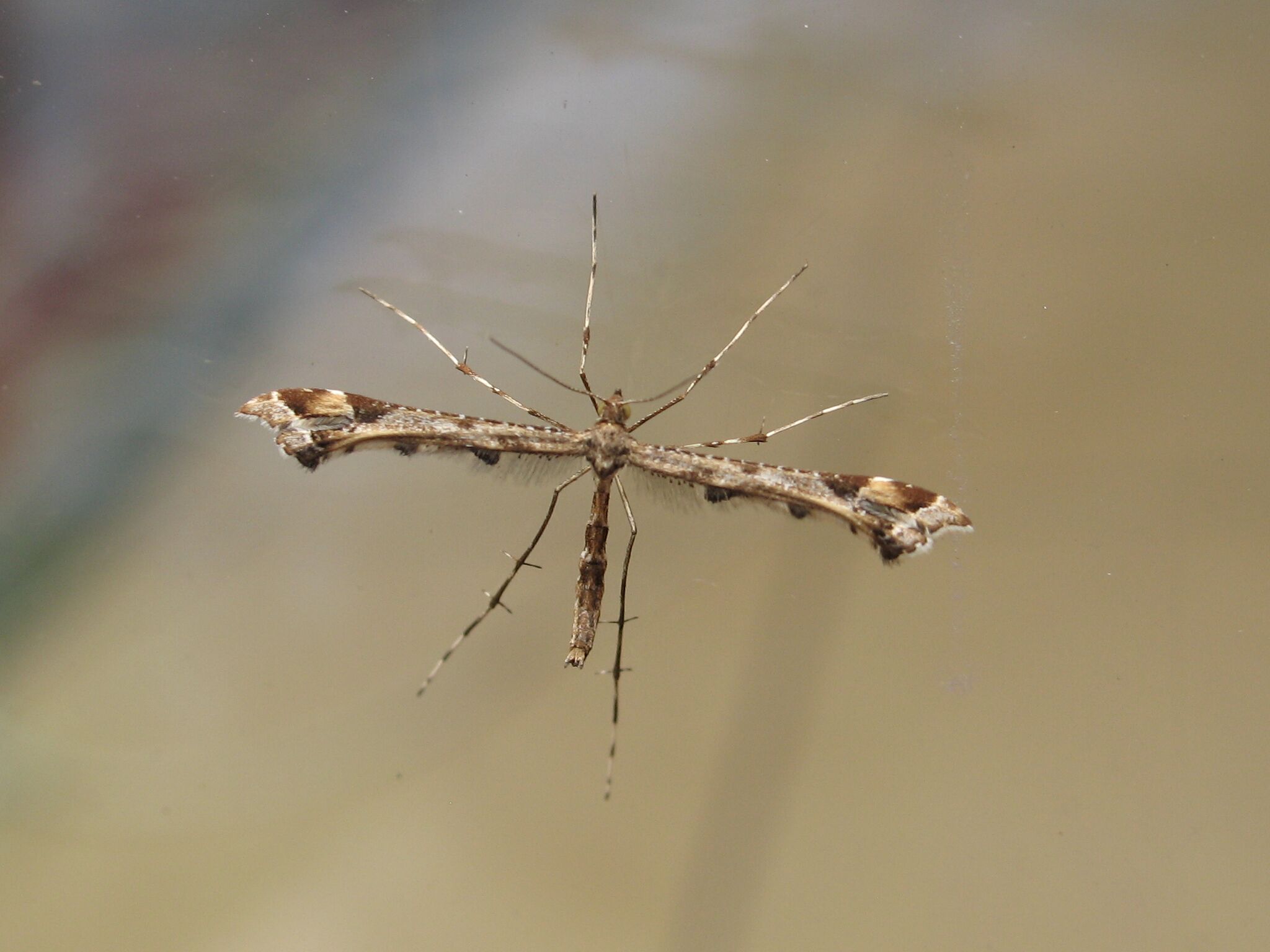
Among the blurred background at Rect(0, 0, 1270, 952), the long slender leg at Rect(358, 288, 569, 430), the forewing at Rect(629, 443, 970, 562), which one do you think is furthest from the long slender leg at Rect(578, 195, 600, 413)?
the forewing at Rect(629, 443, 970, 562)

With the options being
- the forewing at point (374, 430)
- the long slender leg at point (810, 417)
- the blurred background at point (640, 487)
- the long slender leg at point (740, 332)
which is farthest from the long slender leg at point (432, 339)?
the long slender leg at point (810, 417)

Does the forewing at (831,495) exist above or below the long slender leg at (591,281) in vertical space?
below

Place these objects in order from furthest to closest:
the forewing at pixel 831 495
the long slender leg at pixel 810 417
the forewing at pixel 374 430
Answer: the long slender leg at pixel 810 417, the forewing at pixel 374 430, the forewing at pixel 831 495

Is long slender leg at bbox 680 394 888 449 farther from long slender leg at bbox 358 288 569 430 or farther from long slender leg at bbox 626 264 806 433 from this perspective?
long slender leg at bbox 358 288 569 430

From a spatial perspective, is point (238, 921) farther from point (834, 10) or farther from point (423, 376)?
point (834, 10)

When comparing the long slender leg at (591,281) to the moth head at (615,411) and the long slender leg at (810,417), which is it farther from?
the long slender leg at (810,417)

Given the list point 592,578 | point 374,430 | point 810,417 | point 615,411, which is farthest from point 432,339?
point 810,417

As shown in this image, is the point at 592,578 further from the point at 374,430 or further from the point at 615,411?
the point at 374,430
